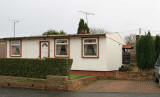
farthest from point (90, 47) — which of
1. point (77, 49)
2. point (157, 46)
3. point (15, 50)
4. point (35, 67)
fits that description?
point (15, 50)

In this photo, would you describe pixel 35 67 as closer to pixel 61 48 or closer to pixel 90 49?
pixel 61 48

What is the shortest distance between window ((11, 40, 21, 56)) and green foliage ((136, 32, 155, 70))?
9861 millimetres

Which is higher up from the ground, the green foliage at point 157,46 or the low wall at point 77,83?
the green foliage at point 157,46

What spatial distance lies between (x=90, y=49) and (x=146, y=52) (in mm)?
3812

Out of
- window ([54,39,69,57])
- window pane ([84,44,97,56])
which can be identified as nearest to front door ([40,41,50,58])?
window ([54,39,69,57])

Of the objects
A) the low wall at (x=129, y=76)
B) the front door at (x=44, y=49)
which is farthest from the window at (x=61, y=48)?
the low wall at (x=129, y=76)

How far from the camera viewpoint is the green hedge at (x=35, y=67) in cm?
1170

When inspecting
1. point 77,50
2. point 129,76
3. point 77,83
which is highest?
point 77,50

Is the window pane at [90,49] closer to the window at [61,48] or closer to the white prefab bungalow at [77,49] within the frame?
the white prefab bungalow at [77,49]

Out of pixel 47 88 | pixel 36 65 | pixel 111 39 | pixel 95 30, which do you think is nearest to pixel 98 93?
pixel 47 88

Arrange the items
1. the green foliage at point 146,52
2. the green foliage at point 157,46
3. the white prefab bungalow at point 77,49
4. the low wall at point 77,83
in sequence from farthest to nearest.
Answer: the white prefab bungalow at point 77,49, the green foliage at point 157,46, the green foliage at point 146,52, the low wall at point 77,83

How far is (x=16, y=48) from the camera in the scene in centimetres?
1786

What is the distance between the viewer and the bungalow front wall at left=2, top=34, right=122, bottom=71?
14.6 meters

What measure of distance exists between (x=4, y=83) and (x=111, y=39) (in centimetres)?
815
